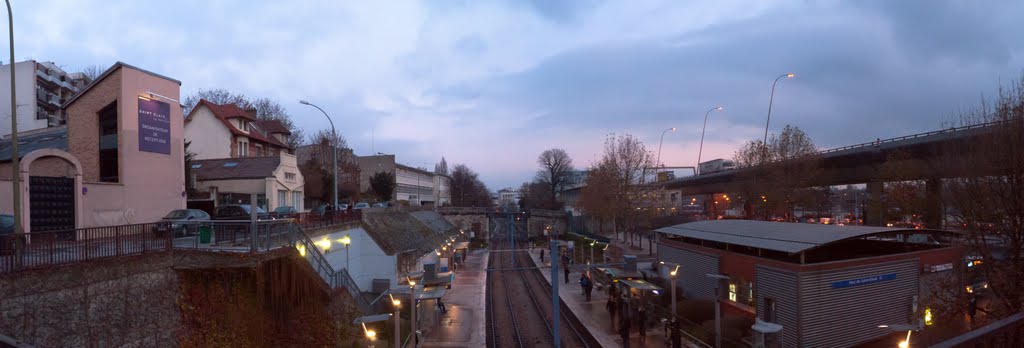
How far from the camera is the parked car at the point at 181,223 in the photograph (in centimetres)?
1228

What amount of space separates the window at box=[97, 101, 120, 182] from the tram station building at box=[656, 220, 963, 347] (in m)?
23.6

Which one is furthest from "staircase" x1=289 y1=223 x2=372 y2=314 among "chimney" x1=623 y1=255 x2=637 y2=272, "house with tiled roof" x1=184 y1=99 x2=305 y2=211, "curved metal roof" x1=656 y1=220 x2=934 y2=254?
"curved metal roof" x1=656 y1=220 x2=934 y2=254

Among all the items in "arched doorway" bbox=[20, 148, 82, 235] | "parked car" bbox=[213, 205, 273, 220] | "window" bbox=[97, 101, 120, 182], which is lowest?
"parked car" bbox=[213, 205, 273, 220]

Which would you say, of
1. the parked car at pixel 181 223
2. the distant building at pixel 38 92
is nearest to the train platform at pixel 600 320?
the parked car at pixel 181 223

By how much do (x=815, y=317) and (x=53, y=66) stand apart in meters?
81.3

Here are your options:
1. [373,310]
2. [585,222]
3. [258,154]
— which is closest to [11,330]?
[373,310]

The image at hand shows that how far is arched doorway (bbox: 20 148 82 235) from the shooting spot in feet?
52.1

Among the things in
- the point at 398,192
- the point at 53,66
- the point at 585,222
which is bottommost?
the point at 585,222

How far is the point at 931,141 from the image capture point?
3241cm

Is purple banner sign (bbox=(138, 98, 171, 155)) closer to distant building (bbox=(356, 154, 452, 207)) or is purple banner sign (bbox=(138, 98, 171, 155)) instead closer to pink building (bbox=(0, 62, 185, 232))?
pink building (bbox=(0, 62, 185, 232))

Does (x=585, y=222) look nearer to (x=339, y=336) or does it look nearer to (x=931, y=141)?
(x=931, y=141)

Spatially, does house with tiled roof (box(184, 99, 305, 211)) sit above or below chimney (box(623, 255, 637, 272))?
above

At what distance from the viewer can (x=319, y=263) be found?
655 inches

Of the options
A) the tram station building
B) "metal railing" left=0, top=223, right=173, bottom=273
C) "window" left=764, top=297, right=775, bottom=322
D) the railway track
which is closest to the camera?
"metal railing" left=0, top=223, right=173, bottom=273
